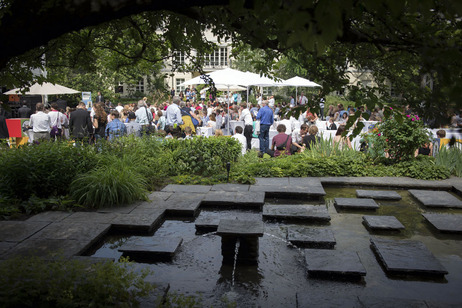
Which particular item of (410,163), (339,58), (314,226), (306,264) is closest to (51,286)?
(306,264)

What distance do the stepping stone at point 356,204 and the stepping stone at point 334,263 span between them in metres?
2.27

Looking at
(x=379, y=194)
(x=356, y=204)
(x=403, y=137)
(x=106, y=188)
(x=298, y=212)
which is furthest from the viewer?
(x=403, y=137)

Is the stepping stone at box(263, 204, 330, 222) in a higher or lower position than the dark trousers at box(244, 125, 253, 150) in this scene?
lower

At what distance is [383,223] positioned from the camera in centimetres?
638

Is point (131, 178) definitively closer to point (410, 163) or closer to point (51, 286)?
point (51, 286)

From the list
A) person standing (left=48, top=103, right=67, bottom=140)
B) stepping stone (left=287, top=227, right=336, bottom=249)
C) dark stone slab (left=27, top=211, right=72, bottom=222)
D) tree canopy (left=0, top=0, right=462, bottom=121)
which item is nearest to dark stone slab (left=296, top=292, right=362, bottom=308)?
stepping stone (left=287, top=227, right=336, bottom=249)

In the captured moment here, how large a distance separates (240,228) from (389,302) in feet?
6.12

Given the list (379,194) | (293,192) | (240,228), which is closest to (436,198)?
(379,194)

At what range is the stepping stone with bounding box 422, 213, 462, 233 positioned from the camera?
6195mm

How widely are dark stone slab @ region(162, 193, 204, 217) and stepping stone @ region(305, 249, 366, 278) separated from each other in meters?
2.34

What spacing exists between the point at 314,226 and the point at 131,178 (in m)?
3.24

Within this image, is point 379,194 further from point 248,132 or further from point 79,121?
point 79,121

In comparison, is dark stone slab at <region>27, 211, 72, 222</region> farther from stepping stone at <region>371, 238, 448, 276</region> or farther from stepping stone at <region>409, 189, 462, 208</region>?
stepping stone at <region>409, 189, 462, 208</region>

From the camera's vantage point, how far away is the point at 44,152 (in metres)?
7.65
